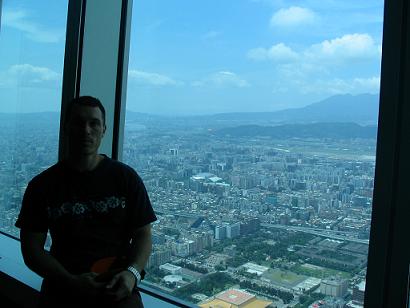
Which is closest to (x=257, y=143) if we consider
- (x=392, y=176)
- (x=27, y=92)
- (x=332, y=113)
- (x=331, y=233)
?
(x=332, y=113)

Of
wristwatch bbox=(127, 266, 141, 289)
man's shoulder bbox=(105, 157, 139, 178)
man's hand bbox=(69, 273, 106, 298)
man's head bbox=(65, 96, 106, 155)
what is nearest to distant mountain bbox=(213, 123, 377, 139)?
man's shoulder bbox=(105, 157, 139, 178)

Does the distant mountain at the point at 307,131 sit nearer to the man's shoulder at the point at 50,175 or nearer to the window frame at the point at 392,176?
the window frame at the point at 392,176

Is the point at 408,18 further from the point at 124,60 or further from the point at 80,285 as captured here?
the point at 124,60

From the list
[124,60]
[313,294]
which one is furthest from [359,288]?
[124,60]

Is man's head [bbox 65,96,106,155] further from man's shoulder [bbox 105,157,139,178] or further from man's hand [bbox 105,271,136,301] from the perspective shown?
man's hand [bbox 105,271,136,301]

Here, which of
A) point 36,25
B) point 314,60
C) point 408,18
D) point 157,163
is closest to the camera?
point 408,18

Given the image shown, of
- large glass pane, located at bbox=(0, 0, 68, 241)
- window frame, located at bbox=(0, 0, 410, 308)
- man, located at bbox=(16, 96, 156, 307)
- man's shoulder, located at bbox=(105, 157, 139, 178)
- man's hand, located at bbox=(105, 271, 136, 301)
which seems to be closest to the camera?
window frame, located at bbox=(0, 0, 410, 308)
